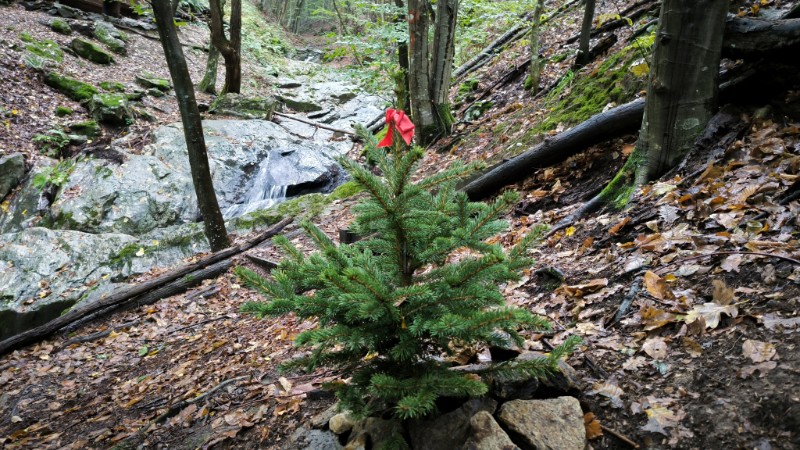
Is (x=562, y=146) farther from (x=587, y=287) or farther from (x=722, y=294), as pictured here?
(x=722, y=294)

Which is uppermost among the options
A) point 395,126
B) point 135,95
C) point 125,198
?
point 135,95

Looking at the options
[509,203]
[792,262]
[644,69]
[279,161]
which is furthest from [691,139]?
[279,161]

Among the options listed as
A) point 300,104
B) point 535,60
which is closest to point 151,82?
point 300,104

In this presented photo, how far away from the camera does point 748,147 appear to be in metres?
3.62

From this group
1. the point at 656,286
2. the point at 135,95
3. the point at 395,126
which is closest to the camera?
the point at 395,126

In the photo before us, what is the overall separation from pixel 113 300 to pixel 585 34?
9213 mm

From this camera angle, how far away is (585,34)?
7738 millimetres

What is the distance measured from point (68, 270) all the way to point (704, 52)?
9.93m

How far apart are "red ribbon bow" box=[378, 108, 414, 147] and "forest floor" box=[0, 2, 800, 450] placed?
112 cm

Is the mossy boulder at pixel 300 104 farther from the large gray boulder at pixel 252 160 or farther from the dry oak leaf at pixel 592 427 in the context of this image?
the dry oak leaf at pixel 592 427

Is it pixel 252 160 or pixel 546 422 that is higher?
pixel 252 160

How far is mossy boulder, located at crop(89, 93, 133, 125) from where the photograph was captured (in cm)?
1231

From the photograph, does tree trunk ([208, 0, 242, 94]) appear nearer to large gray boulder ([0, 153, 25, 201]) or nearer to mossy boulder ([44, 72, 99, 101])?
mossy boulder ([44, 72, 99, 101])

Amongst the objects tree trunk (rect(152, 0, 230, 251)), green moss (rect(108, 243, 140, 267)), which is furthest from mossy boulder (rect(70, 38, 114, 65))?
tree trunk (rect(152, 0, 230, 251))
